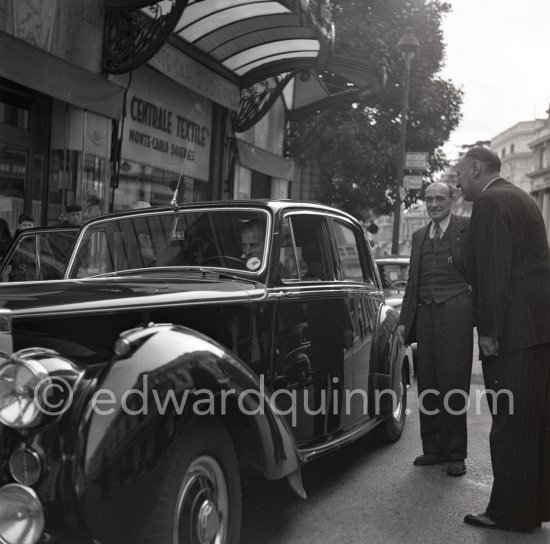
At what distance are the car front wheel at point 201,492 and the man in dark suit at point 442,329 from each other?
224 centimetres

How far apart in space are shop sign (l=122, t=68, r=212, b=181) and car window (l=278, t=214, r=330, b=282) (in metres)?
5.97

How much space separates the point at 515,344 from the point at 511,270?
38 cm

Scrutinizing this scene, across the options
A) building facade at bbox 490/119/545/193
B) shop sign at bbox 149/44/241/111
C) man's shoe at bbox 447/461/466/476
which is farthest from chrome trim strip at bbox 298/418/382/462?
building facade at bbox 490/119/545/193

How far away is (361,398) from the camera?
456 cm

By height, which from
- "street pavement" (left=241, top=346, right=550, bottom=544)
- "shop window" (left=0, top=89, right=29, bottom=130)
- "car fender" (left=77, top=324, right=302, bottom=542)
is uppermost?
"shop window" (left=0, top=89, right=29, bottom=130)

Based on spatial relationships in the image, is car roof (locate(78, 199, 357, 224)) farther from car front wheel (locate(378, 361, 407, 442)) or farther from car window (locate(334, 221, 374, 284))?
car front wheel (locate(378, 361, 407, 442))

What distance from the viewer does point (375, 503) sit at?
4.10 meters

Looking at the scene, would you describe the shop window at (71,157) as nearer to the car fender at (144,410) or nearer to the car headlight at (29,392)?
the car fender at (144,410)

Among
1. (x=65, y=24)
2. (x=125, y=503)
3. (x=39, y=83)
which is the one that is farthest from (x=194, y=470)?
(x=65, y=24)

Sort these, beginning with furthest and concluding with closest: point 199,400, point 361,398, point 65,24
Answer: point 65,24 → point 361,398 → point 199,400

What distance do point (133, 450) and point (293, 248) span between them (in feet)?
6.11

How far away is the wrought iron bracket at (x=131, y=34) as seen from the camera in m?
9.23

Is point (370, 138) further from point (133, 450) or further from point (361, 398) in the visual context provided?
Answer: point (133, 450)

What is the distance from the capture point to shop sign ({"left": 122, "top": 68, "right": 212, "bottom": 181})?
36.0 ft
